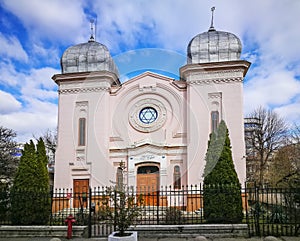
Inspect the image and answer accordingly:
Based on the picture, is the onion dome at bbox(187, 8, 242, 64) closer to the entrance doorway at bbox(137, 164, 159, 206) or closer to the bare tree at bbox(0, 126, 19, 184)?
the entrance doorway at bbox(137, 164, 159, 206)

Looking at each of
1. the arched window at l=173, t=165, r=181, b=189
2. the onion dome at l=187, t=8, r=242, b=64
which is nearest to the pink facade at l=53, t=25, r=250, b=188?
the arched window at l=173, t=165, r=181, b=189

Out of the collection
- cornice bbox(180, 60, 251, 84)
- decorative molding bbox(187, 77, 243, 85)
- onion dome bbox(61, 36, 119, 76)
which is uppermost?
onion dome bbox(61, 36, 119, 76)

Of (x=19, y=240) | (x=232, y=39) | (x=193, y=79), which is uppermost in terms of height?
(x=232, y=39)

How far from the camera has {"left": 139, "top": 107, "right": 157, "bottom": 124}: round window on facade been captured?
21.4 metres

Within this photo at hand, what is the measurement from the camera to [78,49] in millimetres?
23219

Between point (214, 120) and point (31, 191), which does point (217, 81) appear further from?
point (31, 191)

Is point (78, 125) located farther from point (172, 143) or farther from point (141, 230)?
point (141, 230)

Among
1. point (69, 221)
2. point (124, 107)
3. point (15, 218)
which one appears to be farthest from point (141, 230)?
point (124, 107)

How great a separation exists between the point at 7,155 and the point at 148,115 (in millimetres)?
10534

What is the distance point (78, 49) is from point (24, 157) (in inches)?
447

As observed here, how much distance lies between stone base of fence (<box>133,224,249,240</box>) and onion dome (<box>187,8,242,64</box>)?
1228 cm

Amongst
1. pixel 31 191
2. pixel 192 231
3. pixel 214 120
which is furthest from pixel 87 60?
pixel 192 231

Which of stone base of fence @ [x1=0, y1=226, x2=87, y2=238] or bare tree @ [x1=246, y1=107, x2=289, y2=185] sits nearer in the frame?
stone base of fence @ [x1=0, y1=226, x2=87, y2=238]

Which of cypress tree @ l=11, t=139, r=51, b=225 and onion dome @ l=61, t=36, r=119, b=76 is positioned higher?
onion dome @ l=61, t=36, r=119, b=76
